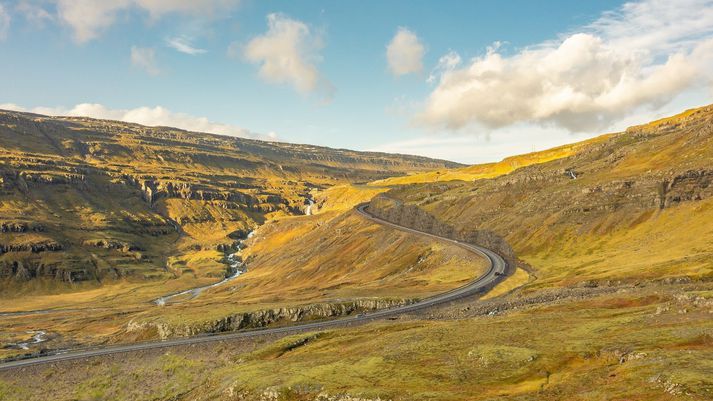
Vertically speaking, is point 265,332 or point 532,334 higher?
point 532,334

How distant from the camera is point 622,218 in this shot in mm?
145125

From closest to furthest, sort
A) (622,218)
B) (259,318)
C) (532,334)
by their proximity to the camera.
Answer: (532,334) < (259,318) < (622,218)

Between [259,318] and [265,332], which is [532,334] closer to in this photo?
[265,332]

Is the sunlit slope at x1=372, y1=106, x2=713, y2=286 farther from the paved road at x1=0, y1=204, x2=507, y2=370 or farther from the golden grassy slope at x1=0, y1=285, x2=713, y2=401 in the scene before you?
the golden grassy slope at x1=0, y1=285, x2=713, y2=401

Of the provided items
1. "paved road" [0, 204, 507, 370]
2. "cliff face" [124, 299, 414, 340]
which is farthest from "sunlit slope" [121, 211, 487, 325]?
"paved road" [0, 204, 507, 370]

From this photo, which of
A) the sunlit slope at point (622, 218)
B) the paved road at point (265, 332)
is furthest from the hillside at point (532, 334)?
the paved road at point (265, 332)

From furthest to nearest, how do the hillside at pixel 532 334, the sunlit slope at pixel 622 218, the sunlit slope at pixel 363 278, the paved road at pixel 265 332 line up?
the sunlit slope at pixel 363 278 → the sunlit slope at pixel 622 218 → the paved road at pixel 265 332 → the hillside at pixel 532 334

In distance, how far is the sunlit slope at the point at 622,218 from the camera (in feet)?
342

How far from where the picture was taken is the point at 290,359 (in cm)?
6378

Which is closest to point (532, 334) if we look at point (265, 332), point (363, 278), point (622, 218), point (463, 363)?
point (463, 363)

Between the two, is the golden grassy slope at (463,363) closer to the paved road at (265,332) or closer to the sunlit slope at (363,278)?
the paved road at (265,332)

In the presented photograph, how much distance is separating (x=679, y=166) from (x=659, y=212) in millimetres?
29786

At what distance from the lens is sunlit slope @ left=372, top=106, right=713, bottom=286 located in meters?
104

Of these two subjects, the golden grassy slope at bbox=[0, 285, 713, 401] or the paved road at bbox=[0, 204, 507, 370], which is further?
the paved road at bbox=[0, 204, 507, 370]
